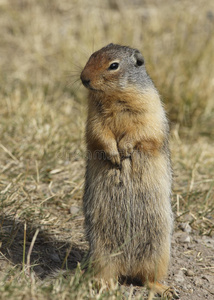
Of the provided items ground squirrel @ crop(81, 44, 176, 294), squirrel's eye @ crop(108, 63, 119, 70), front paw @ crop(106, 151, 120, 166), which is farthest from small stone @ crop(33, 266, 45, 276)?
squirrel's eye @ crop(108, 63, 119, 70)

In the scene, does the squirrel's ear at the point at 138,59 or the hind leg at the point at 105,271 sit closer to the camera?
the hind leg at the point at 105,271

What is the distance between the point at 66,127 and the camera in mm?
6086

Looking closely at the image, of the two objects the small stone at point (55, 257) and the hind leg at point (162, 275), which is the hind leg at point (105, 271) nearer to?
the hind leg at point (162, 275)

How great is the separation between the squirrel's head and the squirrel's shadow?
1.30 metres

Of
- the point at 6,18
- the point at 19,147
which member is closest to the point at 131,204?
the point at 19,147

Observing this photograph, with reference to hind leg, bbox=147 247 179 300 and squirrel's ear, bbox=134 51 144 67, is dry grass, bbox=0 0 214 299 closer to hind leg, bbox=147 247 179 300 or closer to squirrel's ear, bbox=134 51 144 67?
hind leg, bbox=147 247 179 300

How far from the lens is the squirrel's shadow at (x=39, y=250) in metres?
3.70

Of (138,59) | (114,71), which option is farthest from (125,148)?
(138,59)

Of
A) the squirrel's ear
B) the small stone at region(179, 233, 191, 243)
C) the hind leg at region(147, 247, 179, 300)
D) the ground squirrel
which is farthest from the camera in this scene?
the small stone at region(179, 233, 191, 243)

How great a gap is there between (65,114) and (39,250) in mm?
3068

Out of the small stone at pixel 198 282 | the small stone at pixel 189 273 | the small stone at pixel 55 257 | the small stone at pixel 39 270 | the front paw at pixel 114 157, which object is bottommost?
the small stone at pixel 198 282

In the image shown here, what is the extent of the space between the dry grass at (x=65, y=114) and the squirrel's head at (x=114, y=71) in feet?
4.53

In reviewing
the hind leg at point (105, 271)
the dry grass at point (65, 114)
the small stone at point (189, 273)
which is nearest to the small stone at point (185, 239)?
the dry grass at point (65, 114)

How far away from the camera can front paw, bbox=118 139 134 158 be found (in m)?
3.43
